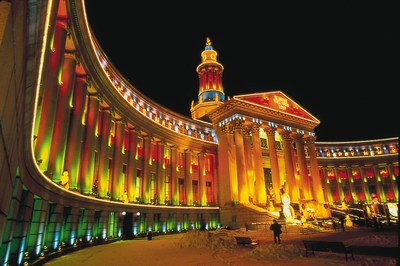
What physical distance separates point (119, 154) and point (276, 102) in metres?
31.6

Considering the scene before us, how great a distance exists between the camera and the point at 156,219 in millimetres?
38125

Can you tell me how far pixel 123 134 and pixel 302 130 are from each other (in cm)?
3554

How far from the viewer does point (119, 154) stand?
33562 millimetres

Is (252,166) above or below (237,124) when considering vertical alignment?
below

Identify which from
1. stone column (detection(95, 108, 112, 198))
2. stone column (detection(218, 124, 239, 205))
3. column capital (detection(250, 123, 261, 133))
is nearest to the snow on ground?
stone column (detection(95, 108, 112, 198))

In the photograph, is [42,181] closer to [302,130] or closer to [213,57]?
[302,130]

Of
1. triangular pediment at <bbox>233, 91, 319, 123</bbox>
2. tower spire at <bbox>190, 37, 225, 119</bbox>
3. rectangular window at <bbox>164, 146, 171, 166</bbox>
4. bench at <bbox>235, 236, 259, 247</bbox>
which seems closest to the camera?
bench at <bbox>235, 236, 259, 247</bbox>

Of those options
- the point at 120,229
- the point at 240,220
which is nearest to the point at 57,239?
the point at 120,229

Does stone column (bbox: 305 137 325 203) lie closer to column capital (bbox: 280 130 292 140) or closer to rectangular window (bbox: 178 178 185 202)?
column capital (bbox: 280 130 292 140)

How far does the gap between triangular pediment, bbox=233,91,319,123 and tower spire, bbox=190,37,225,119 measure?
15.2 metres

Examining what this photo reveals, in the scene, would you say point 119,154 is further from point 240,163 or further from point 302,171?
point 302,171

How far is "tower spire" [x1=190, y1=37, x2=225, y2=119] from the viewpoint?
6378 cm

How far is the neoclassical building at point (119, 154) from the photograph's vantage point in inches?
292

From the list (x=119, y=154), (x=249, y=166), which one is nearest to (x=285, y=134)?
(x=249, y=166)
